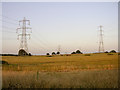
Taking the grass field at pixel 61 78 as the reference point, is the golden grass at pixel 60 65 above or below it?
below

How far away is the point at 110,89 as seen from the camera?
6.77 meters

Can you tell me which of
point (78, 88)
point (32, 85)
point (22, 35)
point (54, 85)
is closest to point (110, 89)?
point (78, 88)

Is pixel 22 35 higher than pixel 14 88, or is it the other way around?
pixel 22 35

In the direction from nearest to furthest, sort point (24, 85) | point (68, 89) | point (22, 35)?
1. point (68, 89)
2. point (24, 85)
3. point (22, 35)

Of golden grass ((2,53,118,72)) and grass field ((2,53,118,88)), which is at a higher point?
grass field ((2,53,118,88))

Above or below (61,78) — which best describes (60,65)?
below

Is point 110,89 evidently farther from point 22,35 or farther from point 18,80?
point 22,35

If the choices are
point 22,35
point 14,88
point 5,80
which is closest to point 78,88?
point 14,88

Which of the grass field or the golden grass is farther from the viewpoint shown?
the golden grass

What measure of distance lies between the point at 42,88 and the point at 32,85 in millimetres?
702

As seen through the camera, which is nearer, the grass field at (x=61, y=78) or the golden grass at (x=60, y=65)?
the grass field at (x=61, y=78)

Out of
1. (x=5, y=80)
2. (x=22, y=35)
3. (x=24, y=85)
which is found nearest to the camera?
(x=24, y=85)

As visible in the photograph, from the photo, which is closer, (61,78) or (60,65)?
(61,78)

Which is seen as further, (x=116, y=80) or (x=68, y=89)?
(x=116, y=80)
